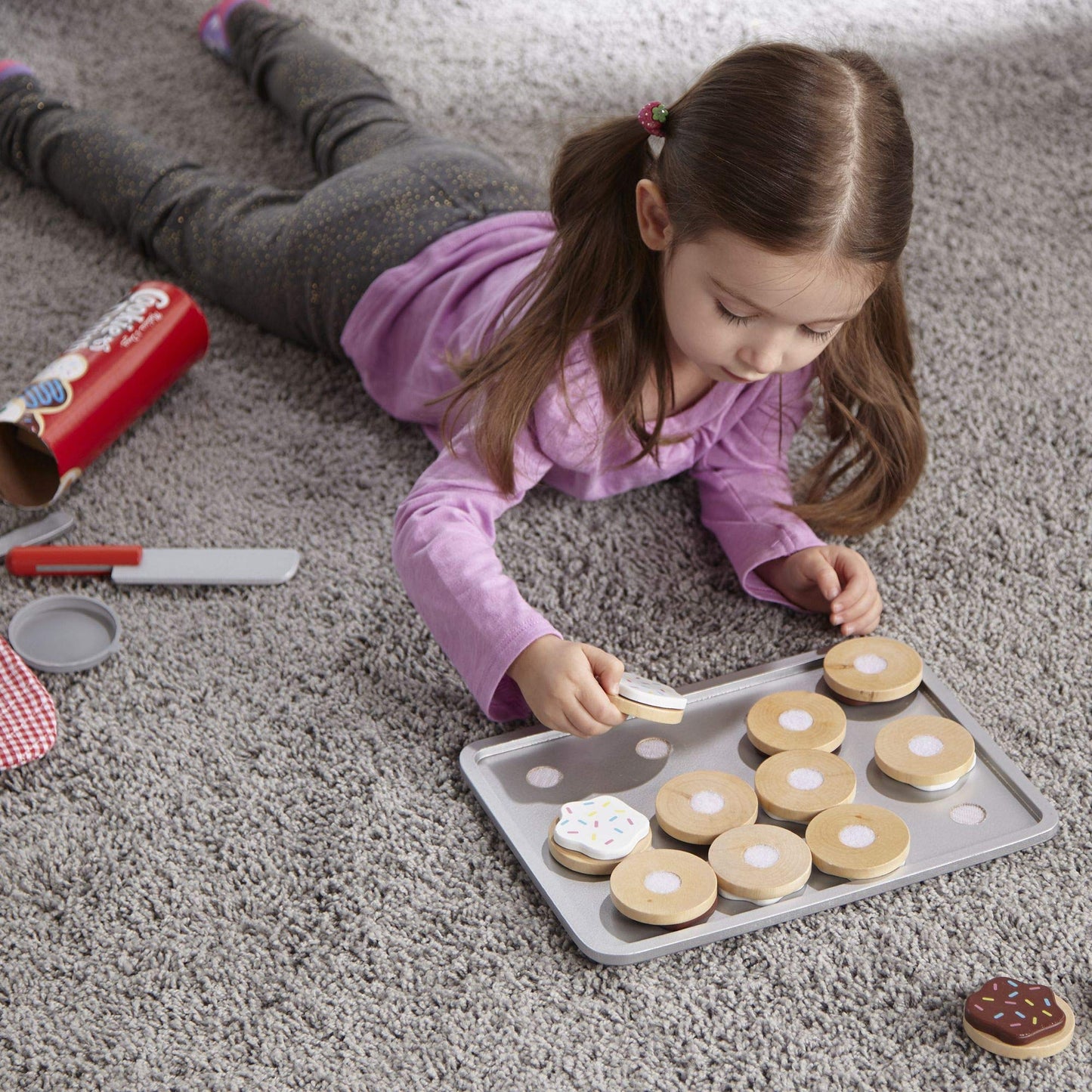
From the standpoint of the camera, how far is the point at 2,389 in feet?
3.73

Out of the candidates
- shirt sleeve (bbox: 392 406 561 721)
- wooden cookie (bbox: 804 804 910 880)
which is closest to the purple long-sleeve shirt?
shirt sleeve (bbox: 392 406 561 721)

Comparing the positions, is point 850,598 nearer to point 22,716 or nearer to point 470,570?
point 470,570

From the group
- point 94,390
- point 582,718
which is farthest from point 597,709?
point 94,390

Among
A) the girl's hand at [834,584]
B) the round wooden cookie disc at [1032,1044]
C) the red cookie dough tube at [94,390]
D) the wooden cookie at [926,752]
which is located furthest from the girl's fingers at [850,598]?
the red cookie dough tube at [94,390]

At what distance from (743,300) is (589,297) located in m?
0.13

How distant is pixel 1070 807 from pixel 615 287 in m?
0.44

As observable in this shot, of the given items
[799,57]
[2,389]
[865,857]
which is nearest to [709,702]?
[865,857]

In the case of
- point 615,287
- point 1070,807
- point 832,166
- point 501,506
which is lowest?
point 1070,807

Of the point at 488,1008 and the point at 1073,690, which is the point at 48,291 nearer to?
the point at 488,1008

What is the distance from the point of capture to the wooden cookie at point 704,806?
78 cm

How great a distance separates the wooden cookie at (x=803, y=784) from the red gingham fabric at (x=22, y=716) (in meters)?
0.46

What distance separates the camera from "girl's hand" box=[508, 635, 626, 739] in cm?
80

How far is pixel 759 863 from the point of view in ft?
2.47

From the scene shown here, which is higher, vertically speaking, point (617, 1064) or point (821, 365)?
point (821, 365)
